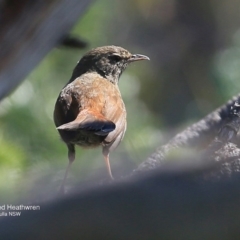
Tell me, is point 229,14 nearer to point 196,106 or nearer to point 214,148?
point 196,106

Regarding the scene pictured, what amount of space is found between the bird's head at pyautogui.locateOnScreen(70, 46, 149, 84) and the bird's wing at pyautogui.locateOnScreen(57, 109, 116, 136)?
1.07 meters

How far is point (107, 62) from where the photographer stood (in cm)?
409

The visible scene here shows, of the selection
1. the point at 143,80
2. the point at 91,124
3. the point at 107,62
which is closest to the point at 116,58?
the point at 107,62

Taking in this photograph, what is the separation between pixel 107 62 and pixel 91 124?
1.28 meters

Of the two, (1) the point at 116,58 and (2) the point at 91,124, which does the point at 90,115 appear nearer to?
(2) the point at 91,124

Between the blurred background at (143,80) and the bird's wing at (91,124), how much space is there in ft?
1.02

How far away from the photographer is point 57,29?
120 inches

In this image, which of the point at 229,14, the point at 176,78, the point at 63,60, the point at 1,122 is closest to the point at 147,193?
the point at 1,122

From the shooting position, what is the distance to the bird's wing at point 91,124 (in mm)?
2847

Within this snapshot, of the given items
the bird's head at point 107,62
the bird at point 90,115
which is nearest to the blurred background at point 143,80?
the bird at point 90,115

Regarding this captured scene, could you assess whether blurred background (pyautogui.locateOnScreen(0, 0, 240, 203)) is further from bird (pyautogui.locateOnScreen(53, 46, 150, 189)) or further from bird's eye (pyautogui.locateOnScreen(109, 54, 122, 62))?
bird's eye (pyautogui.locateOnScreen(109, 54, 122, 62))

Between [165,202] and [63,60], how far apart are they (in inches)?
191

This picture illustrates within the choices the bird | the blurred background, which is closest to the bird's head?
the bird

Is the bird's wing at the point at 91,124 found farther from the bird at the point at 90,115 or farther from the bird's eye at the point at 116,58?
the bird's eye at the point at 116,58
